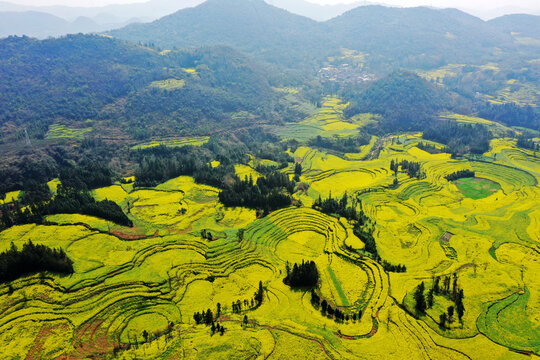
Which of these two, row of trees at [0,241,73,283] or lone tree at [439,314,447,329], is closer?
lone tree at [439,314,447,329]

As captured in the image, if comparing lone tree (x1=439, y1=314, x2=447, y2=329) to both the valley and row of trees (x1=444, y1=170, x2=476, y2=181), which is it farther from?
row of trees (x1=444, y1=170, x2=476, y2=181)

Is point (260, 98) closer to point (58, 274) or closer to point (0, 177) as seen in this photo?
point (0, 177)

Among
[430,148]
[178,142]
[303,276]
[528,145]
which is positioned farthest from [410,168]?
[178,142]

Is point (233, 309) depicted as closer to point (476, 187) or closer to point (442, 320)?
point (442, 320)

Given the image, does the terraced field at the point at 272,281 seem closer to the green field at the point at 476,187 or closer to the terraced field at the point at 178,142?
the green field at the point at 476,187

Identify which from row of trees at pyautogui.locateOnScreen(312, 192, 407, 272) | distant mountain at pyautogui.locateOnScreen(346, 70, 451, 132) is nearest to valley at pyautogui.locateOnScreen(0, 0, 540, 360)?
row of trees at pyautogui.locateOnScreen(312, 192, 407, 272)

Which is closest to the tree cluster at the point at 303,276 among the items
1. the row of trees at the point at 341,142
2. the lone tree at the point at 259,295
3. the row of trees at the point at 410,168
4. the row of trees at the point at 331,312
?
the row of trees at the point at 331,312

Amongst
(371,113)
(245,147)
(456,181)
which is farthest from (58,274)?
(371,113)
